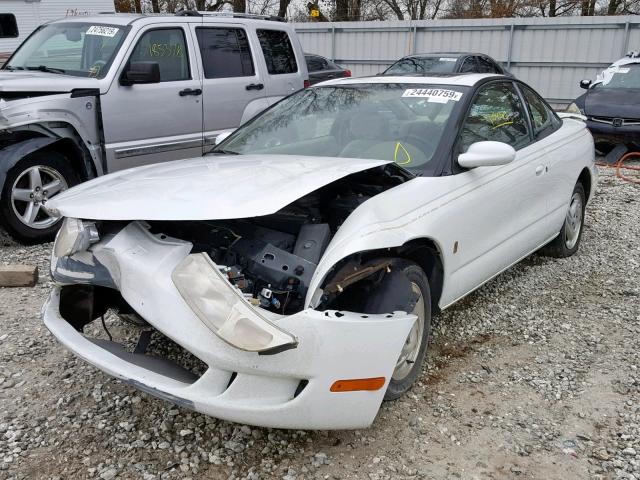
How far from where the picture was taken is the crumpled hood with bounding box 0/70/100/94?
206 inches

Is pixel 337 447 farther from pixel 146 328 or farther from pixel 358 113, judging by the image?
pixel 358 113

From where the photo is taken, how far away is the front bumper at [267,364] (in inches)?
91.0

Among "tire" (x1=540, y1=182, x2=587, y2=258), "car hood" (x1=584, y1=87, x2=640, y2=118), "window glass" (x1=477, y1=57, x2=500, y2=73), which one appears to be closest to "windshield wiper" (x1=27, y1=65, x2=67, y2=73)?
Result: "tire" (x1=540, y1=182, x2=587, y2=258)

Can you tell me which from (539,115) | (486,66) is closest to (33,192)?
(539,115)

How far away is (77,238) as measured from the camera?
9.07 ft

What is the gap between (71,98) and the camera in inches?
213

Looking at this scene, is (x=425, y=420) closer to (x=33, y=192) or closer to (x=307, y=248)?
(x=307, y=248)

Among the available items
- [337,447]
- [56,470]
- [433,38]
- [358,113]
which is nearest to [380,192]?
[358,113]

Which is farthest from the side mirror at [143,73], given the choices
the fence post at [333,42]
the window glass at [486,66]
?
the fence post at [333,42]

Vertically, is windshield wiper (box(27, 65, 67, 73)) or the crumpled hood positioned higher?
windshield wiper (box(27, 65, 67, 73))

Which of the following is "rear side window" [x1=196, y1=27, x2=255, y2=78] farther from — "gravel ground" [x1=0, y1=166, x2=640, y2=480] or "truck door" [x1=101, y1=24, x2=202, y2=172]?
"gravel ground" [x1=0, y1=166, x2=640, y2=480]

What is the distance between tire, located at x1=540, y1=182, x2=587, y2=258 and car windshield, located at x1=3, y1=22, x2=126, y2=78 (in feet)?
14.0

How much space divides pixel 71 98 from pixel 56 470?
3760mm

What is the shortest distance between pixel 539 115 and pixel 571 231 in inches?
41.6
